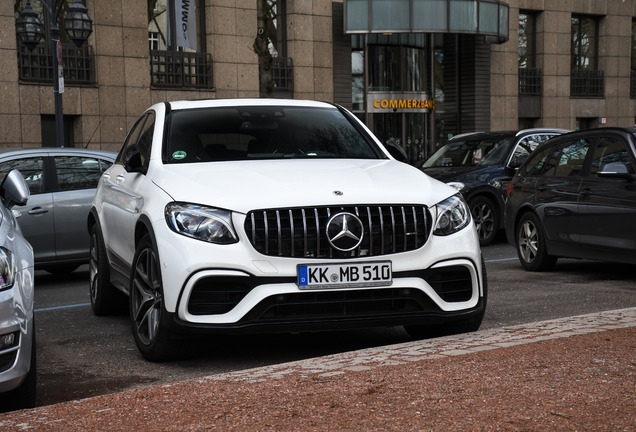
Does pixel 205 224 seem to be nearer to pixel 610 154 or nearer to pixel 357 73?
pixel 610 154

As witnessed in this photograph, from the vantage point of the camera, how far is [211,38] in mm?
27609

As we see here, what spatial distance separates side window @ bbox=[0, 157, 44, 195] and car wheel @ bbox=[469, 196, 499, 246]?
676cm

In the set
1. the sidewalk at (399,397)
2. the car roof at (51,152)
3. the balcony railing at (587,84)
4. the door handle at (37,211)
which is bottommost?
the sidewalk at (399,397)

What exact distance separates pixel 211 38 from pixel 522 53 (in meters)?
12.9

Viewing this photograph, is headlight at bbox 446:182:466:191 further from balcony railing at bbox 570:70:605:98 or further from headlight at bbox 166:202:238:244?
balcony railing at bbox 570:70:605:98

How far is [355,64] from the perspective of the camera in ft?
103

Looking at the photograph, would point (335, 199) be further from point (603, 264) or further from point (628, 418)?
point (603, 264)

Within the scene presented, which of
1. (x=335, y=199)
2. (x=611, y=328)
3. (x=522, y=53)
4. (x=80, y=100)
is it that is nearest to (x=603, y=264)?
(x=611, y=328)

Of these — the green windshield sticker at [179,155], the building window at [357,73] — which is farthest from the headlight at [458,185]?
the building window at [357,73]

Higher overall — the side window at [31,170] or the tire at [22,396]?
the side window at [31,170]

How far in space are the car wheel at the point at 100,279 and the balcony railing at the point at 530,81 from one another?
28509mm

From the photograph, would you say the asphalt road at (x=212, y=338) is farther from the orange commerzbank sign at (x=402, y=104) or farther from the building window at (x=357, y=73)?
the orange commerzbank sign at (x=402, y=104)

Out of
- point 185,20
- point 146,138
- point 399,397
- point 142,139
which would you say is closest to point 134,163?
point 146,138

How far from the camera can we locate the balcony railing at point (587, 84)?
3700 centimetres
